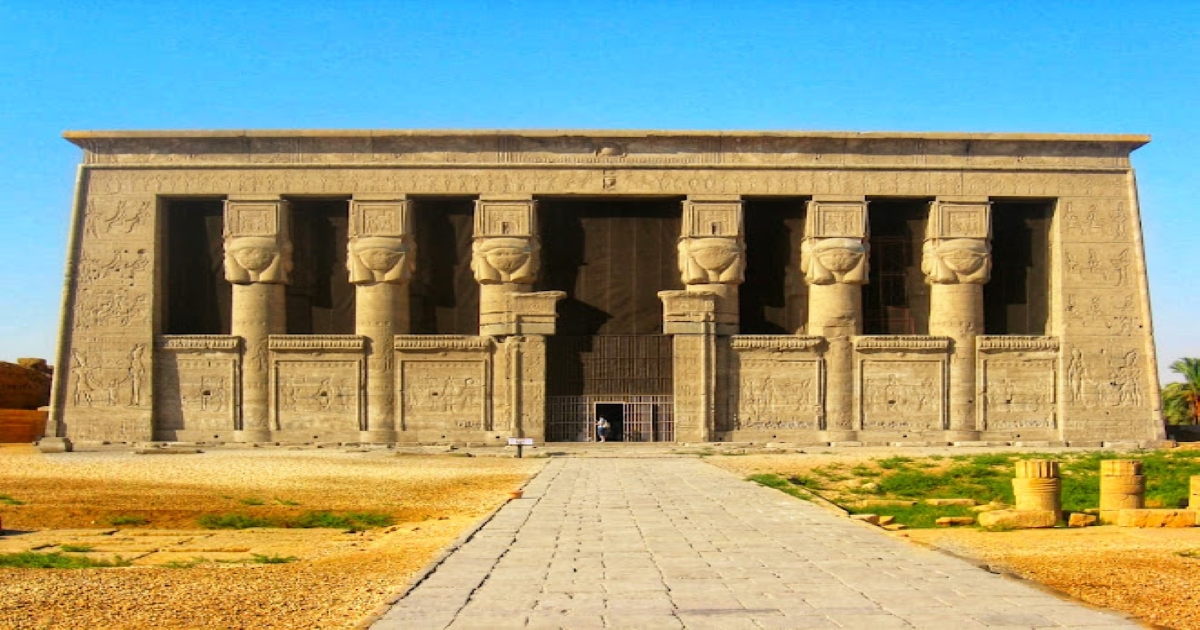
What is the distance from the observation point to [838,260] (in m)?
33.6

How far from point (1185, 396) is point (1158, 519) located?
1778 inches

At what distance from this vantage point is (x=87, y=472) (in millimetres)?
24375

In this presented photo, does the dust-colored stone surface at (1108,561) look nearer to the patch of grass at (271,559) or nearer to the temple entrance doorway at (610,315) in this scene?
the patch of grass at (271,559)

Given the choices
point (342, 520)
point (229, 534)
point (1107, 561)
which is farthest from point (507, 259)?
point (1107, 561)

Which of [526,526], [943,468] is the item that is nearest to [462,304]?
[943,468]

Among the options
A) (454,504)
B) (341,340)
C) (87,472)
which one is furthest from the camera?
(341,340)

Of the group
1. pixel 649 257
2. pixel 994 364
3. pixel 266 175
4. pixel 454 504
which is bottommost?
pixel 454 504

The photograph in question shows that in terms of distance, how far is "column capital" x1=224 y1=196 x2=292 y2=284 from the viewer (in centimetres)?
3331

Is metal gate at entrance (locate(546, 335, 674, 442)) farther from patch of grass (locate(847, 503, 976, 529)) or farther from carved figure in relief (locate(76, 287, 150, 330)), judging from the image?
patch of grass (locate(847, 503, 976, 529))

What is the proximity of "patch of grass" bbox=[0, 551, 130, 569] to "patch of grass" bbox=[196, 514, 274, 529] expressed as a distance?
324cm

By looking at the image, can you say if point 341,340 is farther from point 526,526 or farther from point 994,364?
point 526,526

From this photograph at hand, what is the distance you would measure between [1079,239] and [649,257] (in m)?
11.8

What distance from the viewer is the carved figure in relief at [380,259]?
1310 inches

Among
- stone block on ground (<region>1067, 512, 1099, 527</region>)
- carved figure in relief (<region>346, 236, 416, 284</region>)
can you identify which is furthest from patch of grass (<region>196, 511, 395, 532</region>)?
carved figure in relief (<region>346, 236, 416, 284</region>)
